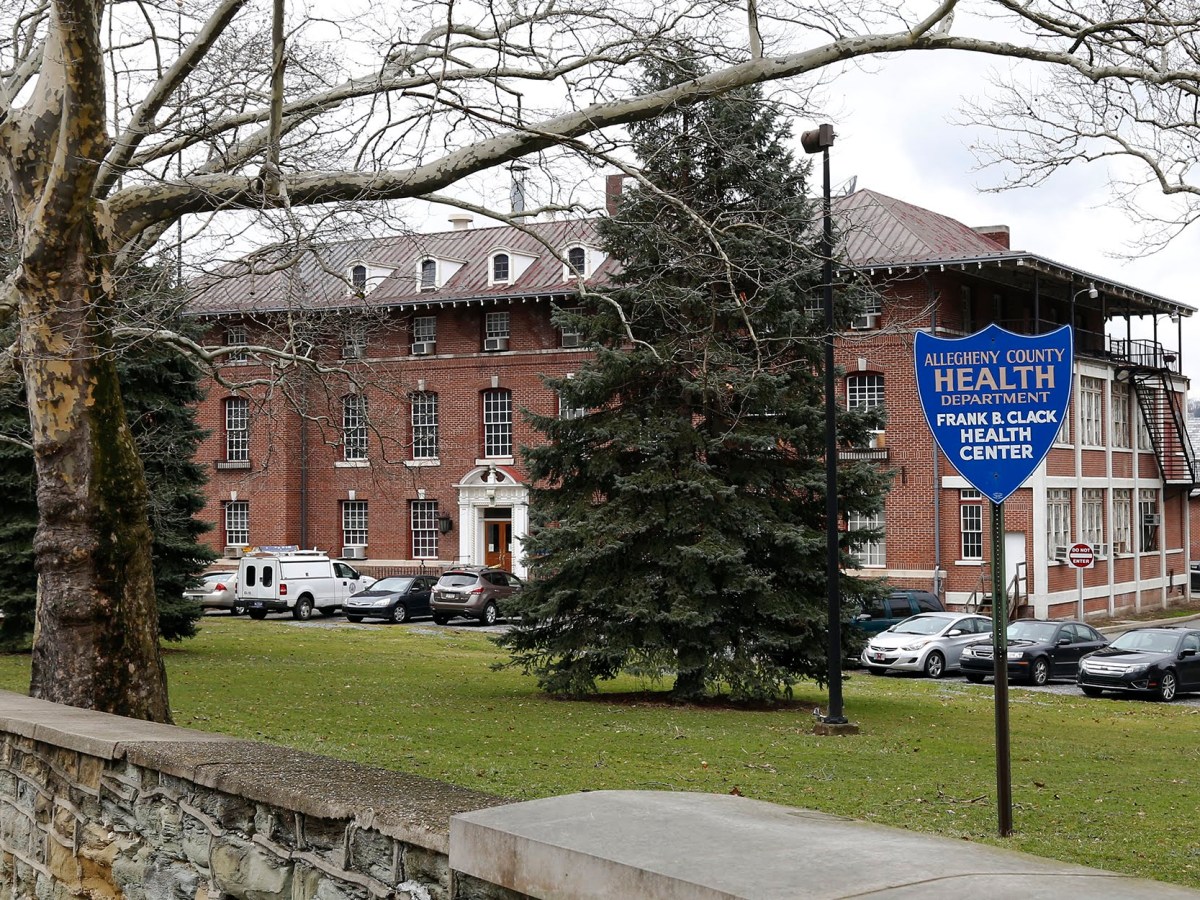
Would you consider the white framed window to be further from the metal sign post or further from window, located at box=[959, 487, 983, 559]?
the metal sign post

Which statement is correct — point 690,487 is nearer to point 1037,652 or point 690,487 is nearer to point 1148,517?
point 1037,652

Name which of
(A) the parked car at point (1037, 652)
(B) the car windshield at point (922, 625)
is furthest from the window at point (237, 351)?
(A) the parked car at point (1037, 652)

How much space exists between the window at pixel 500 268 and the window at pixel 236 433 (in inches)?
447

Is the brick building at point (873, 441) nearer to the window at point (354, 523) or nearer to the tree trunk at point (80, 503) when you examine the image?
the window at point (354, 523)

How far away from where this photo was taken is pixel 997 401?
8.62 metres

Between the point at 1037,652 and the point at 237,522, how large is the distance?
33.8 meters

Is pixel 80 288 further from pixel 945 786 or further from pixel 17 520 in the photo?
pixel 17 520

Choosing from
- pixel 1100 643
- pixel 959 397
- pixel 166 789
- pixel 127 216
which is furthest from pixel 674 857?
pixel 1100 643

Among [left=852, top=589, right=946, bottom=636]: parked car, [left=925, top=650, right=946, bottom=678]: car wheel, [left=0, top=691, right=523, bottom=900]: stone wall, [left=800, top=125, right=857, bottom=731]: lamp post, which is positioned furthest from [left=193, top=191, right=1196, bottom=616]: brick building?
[left=0, top=691, right=523, bottom=900]: stone wall

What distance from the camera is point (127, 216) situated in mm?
12430

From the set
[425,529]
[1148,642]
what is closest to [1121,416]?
[1148,642]

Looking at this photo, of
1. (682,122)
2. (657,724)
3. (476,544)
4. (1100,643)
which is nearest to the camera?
(657,724)

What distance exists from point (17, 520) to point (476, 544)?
2566cm

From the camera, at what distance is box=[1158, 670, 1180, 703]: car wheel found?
86.2 ft
